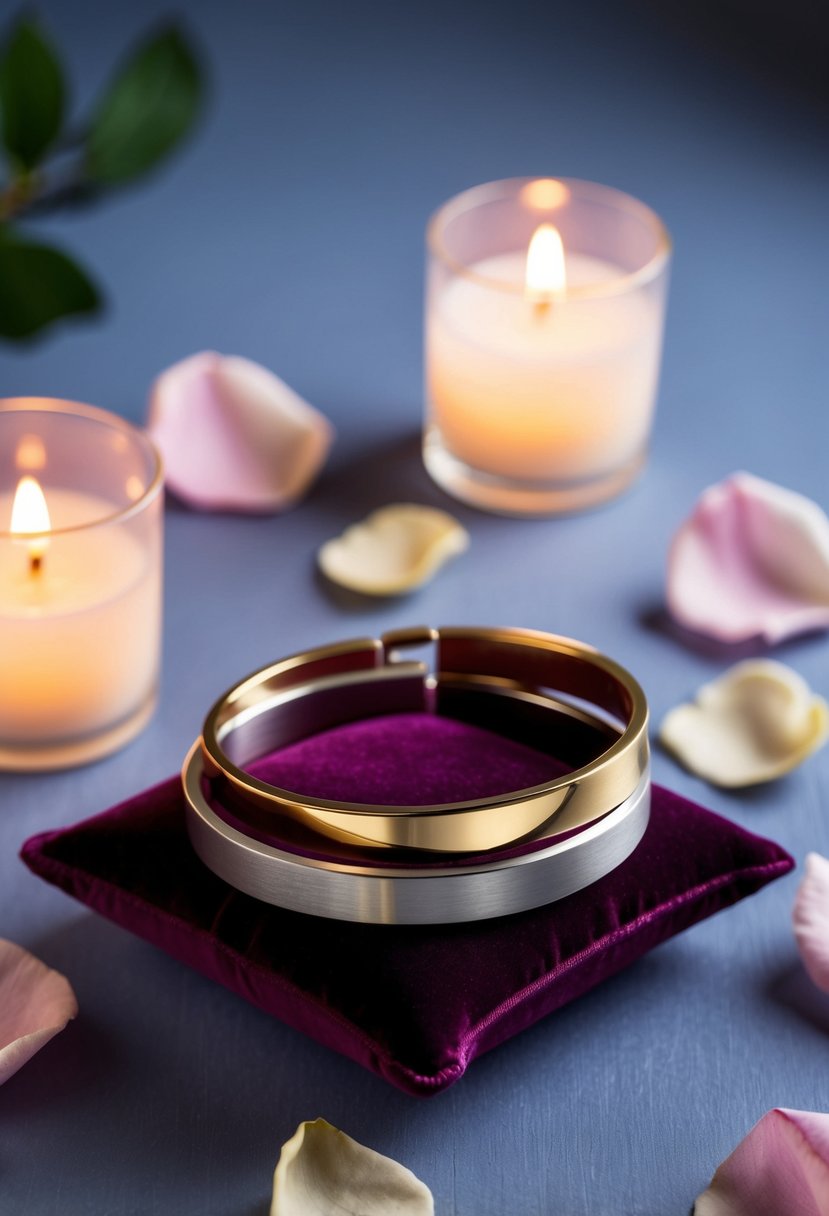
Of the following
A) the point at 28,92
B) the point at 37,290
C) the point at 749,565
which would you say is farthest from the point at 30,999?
the point at 749,565

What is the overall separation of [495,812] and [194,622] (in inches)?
17.4

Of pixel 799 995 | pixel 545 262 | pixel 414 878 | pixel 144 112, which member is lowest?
pixel 799 995

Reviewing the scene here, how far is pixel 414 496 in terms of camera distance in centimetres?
125

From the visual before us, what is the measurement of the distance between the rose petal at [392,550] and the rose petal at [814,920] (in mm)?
382

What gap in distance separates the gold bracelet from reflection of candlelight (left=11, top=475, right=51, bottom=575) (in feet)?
0.57

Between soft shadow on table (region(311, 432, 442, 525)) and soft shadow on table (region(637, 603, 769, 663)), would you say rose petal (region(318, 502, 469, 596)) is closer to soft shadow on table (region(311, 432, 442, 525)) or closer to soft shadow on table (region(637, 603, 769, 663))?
soft shadow on table (region(311, 432, 442, 525))

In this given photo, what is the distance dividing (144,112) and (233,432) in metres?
0.40

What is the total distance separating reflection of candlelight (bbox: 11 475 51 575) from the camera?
3.06 feet

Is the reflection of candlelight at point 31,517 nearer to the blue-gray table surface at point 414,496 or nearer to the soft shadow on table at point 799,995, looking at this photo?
the blue-gray table surface at point 414,496

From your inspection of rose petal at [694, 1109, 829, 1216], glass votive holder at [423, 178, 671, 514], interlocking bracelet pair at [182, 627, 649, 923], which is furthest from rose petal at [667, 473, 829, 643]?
rose petal at [694, 1109, 829, 1216]

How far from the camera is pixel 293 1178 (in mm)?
713

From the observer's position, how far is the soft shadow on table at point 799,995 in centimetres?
83

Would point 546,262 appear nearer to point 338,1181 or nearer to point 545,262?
point 545,262

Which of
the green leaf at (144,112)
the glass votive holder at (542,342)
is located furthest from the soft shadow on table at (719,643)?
the green leaf at (144,112)
